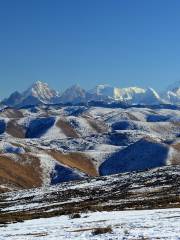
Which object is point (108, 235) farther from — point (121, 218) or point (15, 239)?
point (121, 218)

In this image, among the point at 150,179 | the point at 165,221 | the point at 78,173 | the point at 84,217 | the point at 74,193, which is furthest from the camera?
the point at 78,173

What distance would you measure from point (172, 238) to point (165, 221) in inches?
307

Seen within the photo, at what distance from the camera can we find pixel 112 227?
35.3 metres

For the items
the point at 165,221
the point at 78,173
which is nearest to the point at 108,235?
the point at 165,221

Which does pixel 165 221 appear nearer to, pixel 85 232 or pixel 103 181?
pixel 85 232

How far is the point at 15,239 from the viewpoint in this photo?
108 feet

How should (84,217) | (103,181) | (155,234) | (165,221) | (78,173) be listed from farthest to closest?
(78,173) → (103,181) → (84,217) → (165,221) → (155,234)

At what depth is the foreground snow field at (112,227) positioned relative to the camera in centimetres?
3067

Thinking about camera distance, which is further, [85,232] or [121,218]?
[121,218]

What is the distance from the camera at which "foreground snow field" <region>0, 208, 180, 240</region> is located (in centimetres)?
3067

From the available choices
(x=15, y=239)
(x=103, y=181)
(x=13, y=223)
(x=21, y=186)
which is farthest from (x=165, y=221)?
(x=21, y=186)

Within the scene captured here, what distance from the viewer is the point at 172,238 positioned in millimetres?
28016

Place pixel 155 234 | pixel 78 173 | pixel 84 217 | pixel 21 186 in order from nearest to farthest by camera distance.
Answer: pixel 155 234 < pixel 84 217 < pixel 21 186 < pixel 78 173

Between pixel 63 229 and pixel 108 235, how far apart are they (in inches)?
255
